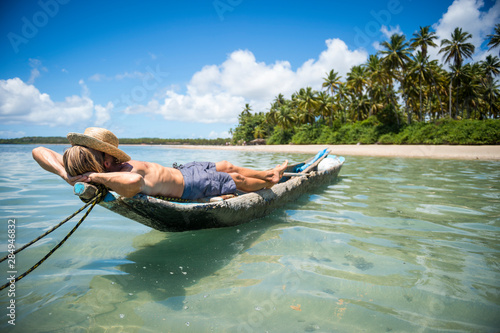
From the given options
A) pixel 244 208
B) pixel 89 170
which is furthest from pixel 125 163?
pixel 244 208

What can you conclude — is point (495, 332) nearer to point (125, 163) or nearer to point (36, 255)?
point (125, 163)

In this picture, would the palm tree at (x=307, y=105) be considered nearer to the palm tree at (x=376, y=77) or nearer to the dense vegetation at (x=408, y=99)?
the dense vegetation at (x=408, y=99)

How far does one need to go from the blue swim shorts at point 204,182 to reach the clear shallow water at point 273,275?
633 mm

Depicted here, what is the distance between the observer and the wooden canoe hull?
2.40 m

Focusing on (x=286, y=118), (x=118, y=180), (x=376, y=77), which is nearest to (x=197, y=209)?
(x=118, y=180)

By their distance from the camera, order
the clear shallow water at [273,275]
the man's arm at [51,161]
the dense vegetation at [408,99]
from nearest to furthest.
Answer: the clear shallow water at [273,275] → the man's arm at [51,161] → the dense vegetation at [408,99]

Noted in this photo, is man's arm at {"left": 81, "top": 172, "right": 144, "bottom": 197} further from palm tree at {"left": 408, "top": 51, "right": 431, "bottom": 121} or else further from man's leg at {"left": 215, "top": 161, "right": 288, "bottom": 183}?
palm tree at {"left": 408, "top": 51, "right": 431, "bottom": 121}

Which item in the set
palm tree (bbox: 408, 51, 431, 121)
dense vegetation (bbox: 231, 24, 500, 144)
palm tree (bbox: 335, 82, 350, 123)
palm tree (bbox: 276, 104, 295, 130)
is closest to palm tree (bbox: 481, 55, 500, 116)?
dense vegetation (bbox: 231, 24, 500, 144)

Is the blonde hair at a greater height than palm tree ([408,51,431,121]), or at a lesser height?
→ lesser

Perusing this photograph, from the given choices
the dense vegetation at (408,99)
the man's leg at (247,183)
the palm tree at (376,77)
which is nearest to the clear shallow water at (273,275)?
the man's leg at (247,183)

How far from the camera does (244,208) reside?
3527 millimetres

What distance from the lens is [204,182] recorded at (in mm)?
3250

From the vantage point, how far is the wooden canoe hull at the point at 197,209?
2.40 meters

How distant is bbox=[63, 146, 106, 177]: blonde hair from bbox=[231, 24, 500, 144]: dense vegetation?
28944mm
